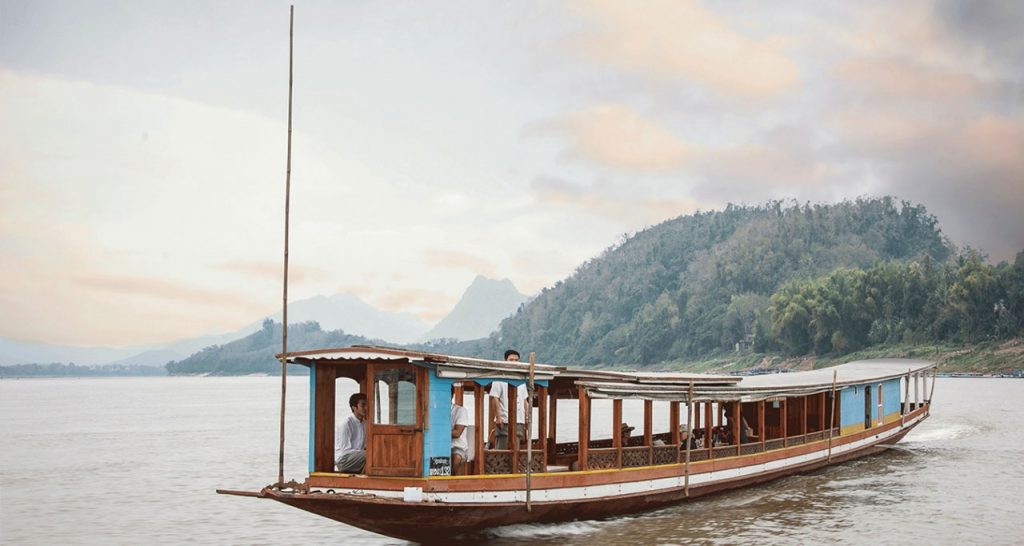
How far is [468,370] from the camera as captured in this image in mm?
14312

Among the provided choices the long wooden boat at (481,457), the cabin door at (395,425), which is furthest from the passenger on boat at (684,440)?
the cabin door at (395,425)

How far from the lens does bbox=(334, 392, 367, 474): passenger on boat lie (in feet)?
46.9

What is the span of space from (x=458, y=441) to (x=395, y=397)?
1313mm

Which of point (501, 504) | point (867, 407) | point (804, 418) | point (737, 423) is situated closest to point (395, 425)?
point (501, 504)

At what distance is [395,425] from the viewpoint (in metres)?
14.1

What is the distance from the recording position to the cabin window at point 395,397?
46.2ft

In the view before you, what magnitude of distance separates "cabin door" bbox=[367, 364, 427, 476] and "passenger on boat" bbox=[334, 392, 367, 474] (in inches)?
9.1

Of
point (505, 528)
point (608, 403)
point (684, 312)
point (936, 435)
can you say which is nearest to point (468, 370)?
point (505, 528)

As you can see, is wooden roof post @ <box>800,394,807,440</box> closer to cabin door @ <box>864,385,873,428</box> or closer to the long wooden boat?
the long wooden boat

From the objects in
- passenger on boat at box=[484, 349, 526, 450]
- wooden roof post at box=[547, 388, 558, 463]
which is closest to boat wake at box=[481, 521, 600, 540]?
passenger on boat at box=[484, 349, 526, 450]

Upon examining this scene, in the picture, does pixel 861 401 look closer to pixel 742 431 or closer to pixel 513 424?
pixel 742 431

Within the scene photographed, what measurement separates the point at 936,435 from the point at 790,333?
10315cm

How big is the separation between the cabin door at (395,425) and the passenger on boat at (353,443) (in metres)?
0.23

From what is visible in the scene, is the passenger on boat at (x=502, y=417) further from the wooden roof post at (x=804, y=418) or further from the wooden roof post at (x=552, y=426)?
the wooden roof post at (x=804, y=418)
